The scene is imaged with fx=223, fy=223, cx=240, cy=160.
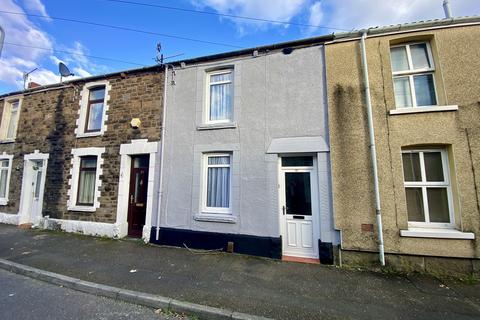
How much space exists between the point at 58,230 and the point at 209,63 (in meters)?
8.05

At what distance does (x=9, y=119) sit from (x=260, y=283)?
13.8 metres

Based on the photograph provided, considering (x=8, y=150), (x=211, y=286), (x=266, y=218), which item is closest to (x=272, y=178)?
(x=266, y=218)

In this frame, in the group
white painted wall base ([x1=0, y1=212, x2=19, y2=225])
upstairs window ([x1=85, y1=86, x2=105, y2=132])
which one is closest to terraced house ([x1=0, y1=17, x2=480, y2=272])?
upstairs window ([x1=85, y1=86, x2=105, y2=132])

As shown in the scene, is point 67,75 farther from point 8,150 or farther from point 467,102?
point 467,102

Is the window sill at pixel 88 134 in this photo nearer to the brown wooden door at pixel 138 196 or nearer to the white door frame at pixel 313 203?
the brown wooden door at pixel 138 196

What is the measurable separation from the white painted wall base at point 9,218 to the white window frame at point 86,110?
4551 millimetres

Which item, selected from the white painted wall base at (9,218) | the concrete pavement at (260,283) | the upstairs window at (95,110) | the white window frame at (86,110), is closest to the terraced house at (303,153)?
the white window frame at (86,110)

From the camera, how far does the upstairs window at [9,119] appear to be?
1041 cm

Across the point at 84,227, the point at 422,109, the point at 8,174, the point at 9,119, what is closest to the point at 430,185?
the point at 422,109

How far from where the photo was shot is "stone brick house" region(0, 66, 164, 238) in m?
7.47

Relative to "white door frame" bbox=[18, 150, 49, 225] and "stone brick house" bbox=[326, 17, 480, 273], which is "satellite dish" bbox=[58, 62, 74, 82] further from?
"stone brick house" bbox=[326, 17, 480, 273]

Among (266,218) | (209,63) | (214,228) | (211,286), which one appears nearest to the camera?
(211,286)

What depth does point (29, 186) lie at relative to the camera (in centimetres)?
939

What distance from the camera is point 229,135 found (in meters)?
6.47
